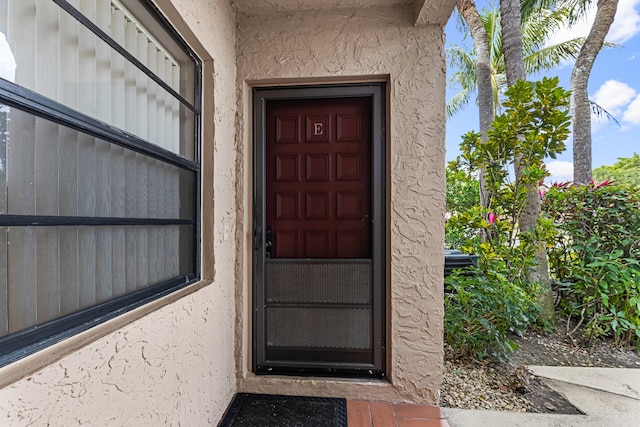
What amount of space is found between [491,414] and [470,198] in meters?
4.94

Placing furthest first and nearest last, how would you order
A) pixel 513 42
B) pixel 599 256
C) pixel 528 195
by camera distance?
pixel 513 42
pixel 528 195
pixel 599 256

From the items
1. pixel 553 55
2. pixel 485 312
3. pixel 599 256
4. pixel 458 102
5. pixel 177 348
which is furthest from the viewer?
pixel 458 102

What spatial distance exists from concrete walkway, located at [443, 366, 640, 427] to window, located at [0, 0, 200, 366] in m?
2.14

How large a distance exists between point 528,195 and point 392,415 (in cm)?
243

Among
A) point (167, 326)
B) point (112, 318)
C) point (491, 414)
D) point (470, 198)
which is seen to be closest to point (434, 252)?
point (491, 414)

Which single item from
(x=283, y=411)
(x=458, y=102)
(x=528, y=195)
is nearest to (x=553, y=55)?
(x=458, y=102)

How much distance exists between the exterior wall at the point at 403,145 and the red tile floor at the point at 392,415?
62 millimetres

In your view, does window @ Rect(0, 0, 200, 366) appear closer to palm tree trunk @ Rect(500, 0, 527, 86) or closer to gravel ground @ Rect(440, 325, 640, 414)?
→ gravel ground @ Rect(440, 325, 640, 414)

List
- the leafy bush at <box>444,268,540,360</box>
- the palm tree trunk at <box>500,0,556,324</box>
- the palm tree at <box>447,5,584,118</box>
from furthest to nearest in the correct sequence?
the palm tree at <box>447,5,584,118</box>, the palm tree trunk at <box>500,0,556,324</box>, the leafy bush at <box>444,268,540,360</box>

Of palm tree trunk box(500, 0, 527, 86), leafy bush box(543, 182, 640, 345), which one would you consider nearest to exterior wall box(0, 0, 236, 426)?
palm tree trunk box(500, 0, 527, 86)

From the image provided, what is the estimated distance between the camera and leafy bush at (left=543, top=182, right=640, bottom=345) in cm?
272

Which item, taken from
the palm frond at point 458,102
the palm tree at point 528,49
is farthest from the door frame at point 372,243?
the palm frond at point 458,102

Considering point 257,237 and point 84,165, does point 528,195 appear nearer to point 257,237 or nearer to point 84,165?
point 257,237

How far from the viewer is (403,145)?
2156 mm
